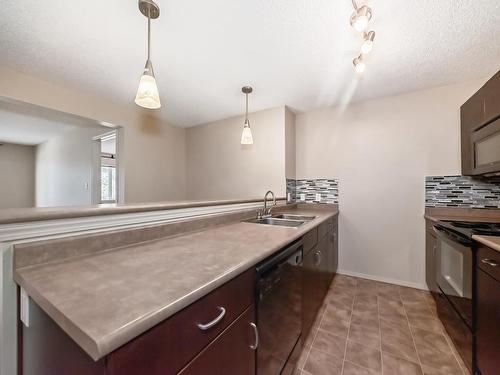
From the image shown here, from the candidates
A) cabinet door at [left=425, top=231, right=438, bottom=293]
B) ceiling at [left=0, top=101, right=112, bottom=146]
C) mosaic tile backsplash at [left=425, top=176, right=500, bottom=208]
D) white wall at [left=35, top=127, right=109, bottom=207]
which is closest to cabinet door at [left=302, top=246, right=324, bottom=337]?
cabinet door at [left=425, top=231, right=438, bottom=293]

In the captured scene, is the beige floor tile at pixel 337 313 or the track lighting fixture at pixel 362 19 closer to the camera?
the track lighting fixture at pixel 362 19

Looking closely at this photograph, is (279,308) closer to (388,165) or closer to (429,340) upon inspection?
(429,340)

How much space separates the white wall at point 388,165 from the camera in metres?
2.18

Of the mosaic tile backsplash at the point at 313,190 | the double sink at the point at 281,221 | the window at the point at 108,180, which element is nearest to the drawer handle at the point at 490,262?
the double sink at the point at 281,221

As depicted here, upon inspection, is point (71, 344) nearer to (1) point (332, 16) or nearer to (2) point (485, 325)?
(2) point (485, 325)

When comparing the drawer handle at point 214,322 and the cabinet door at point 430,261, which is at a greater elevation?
the drawer handle at point 214,322

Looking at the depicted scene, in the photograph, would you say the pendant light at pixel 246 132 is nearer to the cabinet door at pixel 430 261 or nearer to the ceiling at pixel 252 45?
the ceiling at pixel 252 45

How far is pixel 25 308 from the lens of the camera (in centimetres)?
68

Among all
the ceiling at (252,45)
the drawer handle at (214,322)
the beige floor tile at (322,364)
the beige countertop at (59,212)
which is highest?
the ceiling at (252,45)

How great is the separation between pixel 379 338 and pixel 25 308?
200 centimetres

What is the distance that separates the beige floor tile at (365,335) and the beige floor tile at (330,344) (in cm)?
11

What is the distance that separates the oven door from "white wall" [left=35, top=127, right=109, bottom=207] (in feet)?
13.5

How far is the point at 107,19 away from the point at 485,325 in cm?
278

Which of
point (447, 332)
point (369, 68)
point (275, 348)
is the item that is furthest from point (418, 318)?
point (369, 68)
